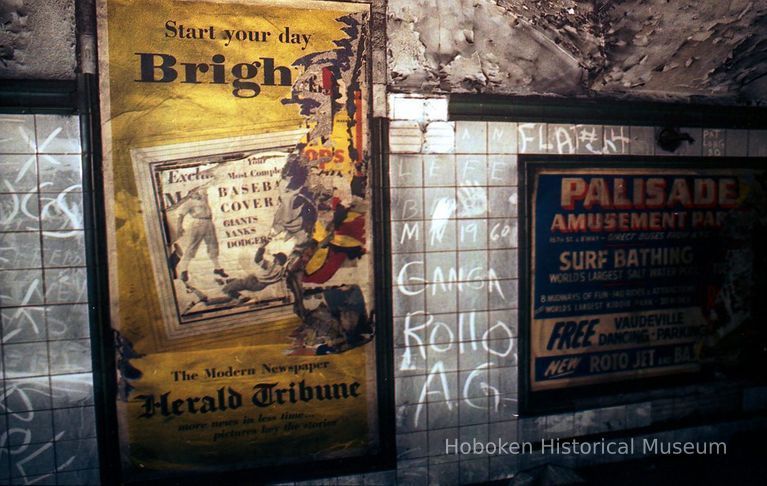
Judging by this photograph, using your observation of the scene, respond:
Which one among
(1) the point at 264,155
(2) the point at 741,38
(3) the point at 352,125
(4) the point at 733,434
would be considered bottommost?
(4) the point at 733,434

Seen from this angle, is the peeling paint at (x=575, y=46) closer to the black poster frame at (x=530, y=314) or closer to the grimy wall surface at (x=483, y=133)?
Result: the grimy wall surface at (x=483, y=133)

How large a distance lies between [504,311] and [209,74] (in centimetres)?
339

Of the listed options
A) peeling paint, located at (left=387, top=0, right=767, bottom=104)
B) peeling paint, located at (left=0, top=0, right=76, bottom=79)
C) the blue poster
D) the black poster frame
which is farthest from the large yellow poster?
the blue poster

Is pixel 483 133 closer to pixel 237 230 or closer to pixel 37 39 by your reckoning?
pixel 237 230

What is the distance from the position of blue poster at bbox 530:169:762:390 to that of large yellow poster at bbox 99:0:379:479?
6.14 ft

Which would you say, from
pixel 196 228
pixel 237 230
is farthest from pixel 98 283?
pixel 237 230

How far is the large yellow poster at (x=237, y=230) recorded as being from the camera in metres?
3.26

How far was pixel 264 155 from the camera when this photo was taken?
3.44 meters

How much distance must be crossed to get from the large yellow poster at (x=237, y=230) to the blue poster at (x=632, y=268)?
187cm

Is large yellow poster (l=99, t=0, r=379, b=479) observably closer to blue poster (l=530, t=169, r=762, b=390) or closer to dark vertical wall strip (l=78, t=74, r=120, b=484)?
dark vertical wall strip (l=78, t=74, r=120, b=484)

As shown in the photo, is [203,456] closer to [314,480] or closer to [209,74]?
[314,480]

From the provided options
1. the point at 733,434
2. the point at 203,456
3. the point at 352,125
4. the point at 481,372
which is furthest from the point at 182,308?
the point at 733,434

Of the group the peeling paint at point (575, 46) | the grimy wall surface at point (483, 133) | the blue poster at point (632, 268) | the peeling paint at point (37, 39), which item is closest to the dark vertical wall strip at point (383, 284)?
the grimy wall surface at point (483, 133)

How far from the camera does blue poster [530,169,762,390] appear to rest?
4055 mm
